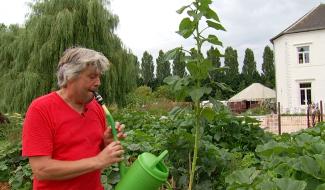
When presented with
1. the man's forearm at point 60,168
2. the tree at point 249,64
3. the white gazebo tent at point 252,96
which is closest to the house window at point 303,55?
the white gazebo tent at point 252,96

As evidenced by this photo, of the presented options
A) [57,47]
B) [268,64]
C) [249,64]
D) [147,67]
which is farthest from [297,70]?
[147,67]

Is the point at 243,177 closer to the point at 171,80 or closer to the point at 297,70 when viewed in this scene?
the point at 171,80

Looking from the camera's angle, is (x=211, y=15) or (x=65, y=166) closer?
(x=65, y=166)

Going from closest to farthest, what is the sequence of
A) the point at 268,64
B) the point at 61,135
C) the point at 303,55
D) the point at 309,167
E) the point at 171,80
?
the point at 309,167 < the point at 61,135 < the point at 171,80 < the point at 303,55 < the point at 268,64

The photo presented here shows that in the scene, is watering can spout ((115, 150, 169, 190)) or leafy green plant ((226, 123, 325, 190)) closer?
leafy green plant ((226, 123, 325, 190))

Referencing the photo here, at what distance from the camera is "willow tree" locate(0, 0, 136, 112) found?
757 inches

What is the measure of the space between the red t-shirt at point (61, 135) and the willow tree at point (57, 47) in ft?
54.2

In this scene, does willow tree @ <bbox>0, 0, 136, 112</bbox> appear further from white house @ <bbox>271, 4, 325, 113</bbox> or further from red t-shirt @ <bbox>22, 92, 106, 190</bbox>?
red t-shirt @ <bbox>22, 92, 106, 190</bbox>

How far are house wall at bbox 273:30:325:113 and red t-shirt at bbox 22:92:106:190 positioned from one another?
1084 inches

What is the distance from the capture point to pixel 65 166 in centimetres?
233

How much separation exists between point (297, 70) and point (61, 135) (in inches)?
1162

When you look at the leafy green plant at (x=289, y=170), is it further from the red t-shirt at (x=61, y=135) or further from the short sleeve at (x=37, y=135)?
the short sleeve at (x=37, y=135)

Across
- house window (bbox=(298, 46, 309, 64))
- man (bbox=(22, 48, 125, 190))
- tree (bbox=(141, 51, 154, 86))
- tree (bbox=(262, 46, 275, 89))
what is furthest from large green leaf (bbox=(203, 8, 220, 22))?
tree (bbox=(141, 51, 154, 86))

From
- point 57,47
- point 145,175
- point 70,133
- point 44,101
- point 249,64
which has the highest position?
point 249,64
